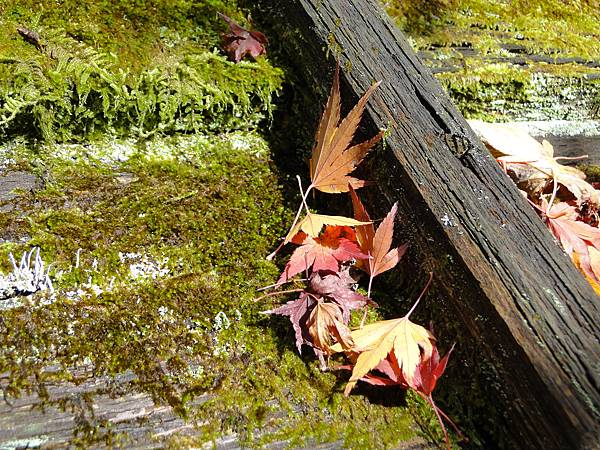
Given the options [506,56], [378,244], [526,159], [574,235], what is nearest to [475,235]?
[378,244]

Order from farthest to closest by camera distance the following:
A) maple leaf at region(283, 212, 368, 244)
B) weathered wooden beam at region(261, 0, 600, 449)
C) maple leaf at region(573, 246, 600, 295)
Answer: maple leaf at region(573, 246, 600, 295)
maple leaf at region(283, 212, 368, 244)
weathered wooden beam at region(261, 0, 600, 449)

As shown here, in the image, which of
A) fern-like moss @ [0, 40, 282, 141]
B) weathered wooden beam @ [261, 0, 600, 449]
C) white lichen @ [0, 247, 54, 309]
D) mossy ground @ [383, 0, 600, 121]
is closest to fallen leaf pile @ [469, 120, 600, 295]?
mossy ground @ [383, 0, 600, 121]

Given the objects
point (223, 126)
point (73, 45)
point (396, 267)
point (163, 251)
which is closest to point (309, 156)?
point (223, 126)

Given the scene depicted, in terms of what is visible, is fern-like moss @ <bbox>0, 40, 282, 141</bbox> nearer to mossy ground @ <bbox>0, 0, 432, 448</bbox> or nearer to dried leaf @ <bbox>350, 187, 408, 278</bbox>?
mossy ground @ <bbox>0, 0, 432, 448</bbox>

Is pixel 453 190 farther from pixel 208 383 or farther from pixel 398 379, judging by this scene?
pixel 208 383

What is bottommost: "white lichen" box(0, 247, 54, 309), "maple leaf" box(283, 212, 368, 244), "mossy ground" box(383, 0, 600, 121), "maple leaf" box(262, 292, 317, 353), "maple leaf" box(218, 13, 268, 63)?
"white lichen" box(0, 247, 54, 309)
